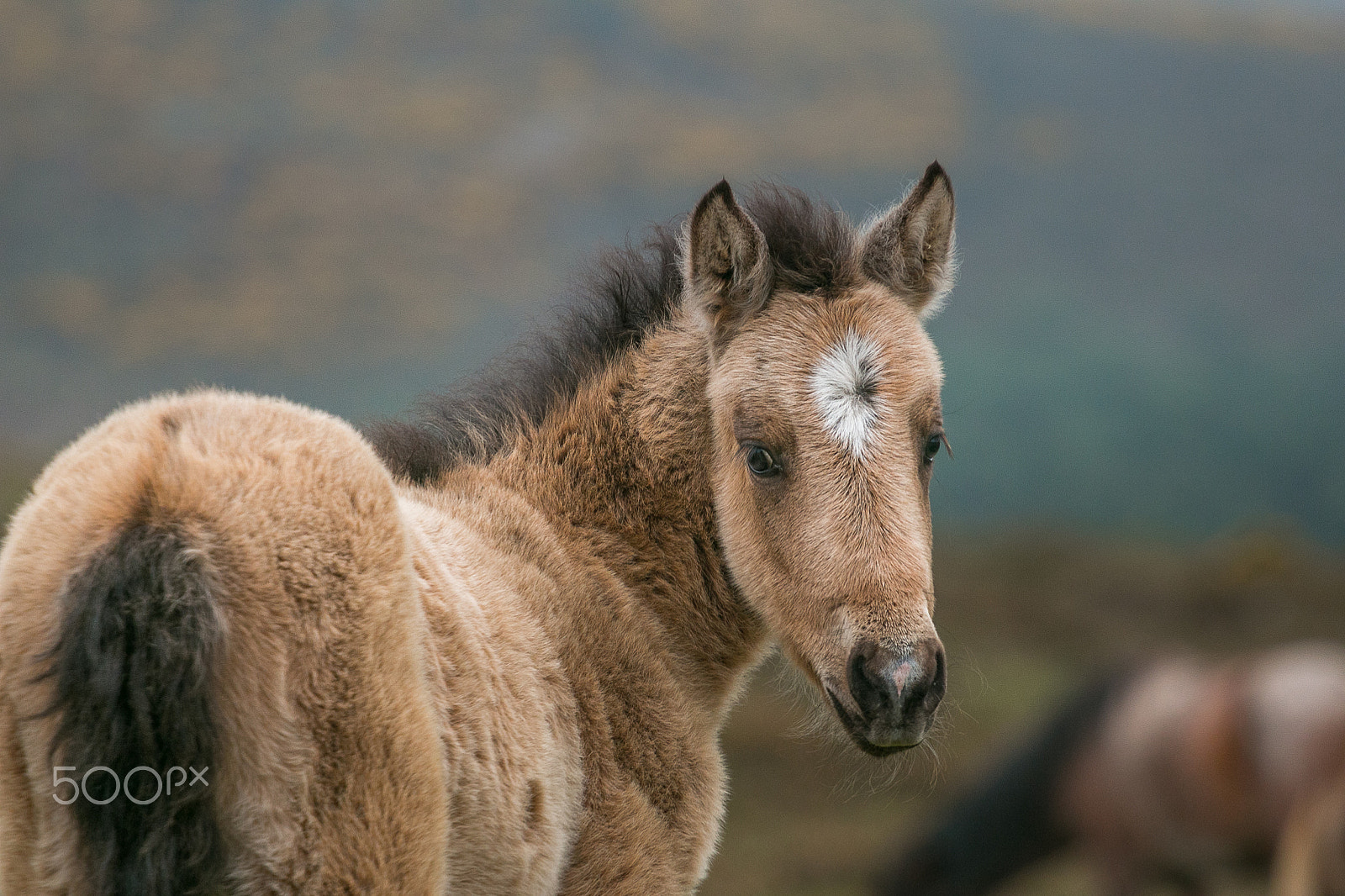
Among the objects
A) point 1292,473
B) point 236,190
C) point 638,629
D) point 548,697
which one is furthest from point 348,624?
point 236,190

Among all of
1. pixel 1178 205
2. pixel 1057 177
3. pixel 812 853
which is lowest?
pixel 812 853

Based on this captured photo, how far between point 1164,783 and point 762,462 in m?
9.87

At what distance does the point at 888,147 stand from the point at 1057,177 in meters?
6.52

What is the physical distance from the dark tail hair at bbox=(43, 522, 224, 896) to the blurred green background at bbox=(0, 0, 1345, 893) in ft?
59.4

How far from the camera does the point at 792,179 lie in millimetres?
22828

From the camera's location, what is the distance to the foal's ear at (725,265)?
3490 millimetres

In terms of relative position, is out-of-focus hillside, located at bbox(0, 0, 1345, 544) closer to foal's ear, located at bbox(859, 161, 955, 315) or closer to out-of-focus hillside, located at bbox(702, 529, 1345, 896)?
out-of-focus hillside, located at bbox(702, 529, 1345, 896)

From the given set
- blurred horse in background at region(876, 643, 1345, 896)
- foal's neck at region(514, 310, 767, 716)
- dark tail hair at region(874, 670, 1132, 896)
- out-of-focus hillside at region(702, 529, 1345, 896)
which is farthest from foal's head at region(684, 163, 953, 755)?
dark tail hair at region(874, 670, 1132, 896)

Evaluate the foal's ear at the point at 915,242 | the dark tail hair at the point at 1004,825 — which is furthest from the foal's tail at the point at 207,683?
the dark tail hair at the point at 1004,825

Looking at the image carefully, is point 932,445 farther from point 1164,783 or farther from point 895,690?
point 1164,783

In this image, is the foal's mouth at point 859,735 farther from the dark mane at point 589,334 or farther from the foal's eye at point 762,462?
the dark mane at point 589,334

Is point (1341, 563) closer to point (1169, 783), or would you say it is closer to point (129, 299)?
point (1169, 783)

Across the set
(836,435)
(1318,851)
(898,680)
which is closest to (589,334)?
(836,435)

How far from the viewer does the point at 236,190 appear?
109 ft
